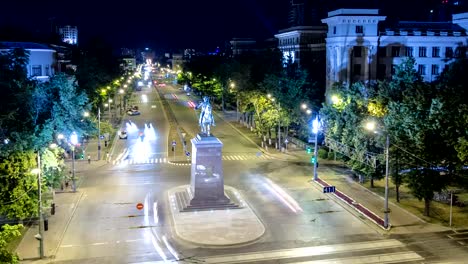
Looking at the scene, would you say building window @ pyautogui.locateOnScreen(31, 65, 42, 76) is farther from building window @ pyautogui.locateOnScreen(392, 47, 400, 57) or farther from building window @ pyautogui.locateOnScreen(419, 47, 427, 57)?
building window @ pyautogui.locateOnScreen(419, 47, 427, 57)

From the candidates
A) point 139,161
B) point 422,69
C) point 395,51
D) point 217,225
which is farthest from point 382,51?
point 217,225

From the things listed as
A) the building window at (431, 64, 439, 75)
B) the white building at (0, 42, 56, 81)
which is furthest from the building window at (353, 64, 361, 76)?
the white building at (0, 42, 56, 81)

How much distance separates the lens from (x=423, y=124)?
38469mm

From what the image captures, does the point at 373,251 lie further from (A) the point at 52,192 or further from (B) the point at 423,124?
(A) the point at 52,192

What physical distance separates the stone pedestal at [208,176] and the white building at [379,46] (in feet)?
158

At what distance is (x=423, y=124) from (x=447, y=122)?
157 centimetres

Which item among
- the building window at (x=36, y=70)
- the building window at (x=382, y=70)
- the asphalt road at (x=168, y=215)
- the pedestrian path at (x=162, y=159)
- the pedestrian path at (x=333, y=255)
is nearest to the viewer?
the pedestrian path at (x=333, y=255)

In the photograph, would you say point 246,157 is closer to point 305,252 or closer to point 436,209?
point 436,209

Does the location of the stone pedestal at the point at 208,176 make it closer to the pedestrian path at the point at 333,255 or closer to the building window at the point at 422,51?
the pedestrian path at the point at 333,255

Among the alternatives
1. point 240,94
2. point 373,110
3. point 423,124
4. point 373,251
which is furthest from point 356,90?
point 240,94

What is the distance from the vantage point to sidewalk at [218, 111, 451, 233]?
37222 mm

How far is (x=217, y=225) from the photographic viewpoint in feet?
123

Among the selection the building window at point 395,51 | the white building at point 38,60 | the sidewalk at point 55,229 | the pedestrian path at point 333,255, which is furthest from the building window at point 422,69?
the pedestrian path at point 333,255

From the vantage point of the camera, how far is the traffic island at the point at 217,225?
34.7 metres
